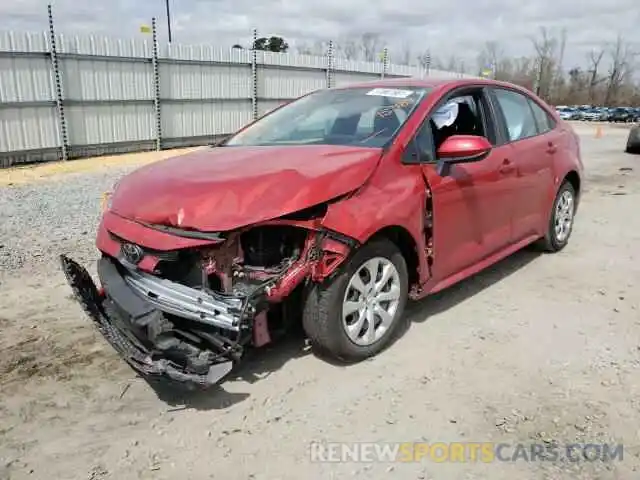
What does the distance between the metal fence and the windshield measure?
9.24 meters

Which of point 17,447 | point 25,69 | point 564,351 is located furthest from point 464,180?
point 25,69

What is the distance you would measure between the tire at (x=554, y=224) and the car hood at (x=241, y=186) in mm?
2850

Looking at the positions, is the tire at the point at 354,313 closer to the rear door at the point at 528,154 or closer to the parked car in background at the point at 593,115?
the rear door at the point at 528,154

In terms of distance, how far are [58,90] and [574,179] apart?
430 inches

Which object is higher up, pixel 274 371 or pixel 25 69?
pixel 25 69

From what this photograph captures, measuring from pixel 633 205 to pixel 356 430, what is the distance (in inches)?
291

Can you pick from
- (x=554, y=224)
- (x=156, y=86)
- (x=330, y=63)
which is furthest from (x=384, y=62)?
(x=554, y=224)

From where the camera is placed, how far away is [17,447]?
9.02 ft

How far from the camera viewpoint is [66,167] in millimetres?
11953

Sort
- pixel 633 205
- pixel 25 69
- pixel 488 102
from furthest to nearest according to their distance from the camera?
pixel 25 69
pixel 633 205
pixel 488 102

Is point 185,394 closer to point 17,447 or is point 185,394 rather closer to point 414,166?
point 17,447

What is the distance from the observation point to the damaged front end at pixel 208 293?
2898 mm

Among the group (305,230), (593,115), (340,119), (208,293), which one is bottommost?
(593,115)

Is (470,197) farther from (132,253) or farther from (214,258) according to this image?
(132,253)
